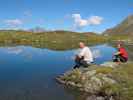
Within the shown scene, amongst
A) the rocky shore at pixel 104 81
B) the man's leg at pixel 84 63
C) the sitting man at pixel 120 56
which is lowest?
the rocky shore at pixel 104 81

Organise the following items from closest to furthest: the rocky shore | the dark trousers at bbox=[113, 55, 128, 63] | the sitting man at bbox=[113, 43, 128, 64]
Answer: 1. the rocky shore
2. the sitting man at bbox=[113, 43, 128, 64]
3. the dark trousers at bbox=[113, 55, 128, 63]

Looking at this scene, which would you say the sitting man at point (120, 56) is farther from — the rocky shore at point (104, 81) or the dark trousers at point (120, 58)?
the rocky shore at point (104, 81)

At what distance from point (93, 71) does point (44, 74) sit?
24.9 ft

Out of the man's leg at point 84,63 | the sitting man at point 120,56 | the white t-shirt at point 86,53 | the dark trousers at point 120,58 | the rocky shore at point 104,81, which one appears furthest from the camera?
the dark trousers at point 120,58

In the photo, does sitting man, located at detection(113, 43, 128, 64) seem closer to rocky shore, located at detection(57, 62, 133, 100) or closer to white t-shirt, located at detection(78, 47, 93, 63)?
rocky shore, located at detection(57, 62, 133, 100)

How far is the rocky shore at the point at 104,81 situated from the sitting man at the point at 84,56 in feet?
1.77

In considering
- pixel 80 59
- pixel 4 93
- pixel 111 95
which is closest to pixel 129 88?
pixel 111 95

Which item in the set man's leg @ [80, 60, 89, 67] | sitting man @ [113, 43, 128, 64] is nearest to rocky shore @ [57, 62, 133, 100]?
man's leg @ [80, 60, 89, 67]

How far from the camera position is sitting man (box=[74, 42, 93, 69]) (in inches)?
1117

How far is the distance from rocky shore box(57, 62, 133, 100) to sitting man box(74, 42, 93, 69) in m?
0.54

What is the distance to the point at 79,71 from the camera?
28.9m

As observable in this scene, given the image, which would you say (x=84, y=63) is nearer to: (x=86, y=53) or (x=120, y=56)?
(x=86, y=53)

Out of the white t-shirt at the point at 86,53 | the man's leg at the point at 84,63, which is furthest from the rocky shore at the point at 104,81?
the white t-shirt at the point at 86,53

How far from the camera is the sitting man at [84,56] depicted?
93.1 ft
